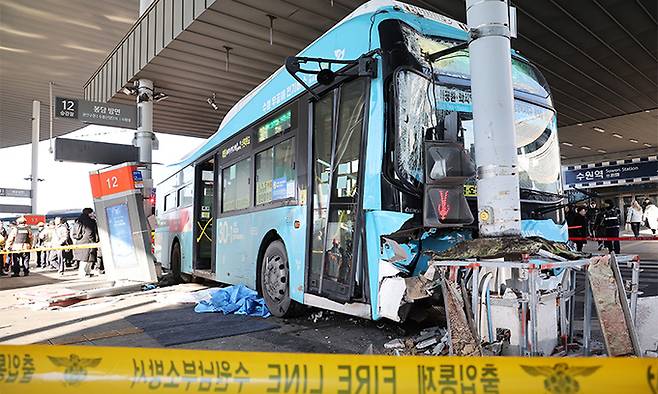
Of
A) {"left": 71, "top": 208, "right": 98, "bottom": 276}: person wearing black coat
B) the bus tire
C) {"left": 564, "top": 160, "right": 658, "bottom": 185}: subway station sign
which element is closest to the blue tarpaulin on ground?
the bus tire

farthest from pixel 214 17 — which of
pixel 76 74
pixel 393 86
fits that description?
pixel 76 74

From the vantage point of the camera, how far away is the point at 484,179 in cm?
373

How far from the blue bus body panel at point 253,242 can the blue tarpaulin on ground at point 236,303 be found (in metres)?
0.17

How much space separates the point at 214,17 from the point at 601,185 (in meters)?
24.4

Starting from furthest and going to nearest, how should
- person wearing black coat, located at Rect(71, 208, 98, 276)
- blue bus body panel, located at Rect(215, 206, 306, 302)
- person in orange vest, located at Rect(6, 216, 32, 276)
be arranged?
1. person in orange vest, located at Rect(6, 216, 32, 276)
2. person wearing black coat, located at Rect(71, 208, 98, 276)
3. blue bus body panel, located at Rect(215, 206, 306, 302)

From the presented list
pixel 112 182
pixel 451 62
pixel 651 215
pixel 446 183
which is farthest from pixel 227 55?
pixel 651 215

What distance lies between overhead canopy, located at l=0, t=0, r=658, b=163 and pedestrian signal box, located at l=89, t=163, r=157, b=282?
3.47 m

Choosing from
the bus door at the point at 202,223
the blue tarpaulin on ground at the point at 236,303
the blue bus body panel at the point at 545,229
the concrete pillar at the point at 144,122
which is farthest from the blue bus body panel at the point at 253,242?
the concrete pillar at the point at 144,122

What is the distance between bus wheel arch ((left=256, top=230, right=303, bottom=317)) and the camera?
587cm

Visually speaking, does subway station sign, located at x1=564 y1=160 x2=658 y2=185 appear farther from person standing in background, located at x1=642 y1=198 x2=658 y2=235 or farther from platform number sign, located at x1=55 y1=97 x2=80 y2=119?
platform number sign, located at x1=55 y1=97 x2=80 y2=119

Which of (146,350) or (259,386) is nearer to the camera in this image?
(259,386)

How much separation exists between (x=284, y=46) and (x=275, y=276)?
7.47m

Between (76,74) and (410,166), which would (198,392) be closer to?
(410,166)

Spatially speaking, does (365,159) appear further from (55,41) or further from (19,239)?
(55,41)
